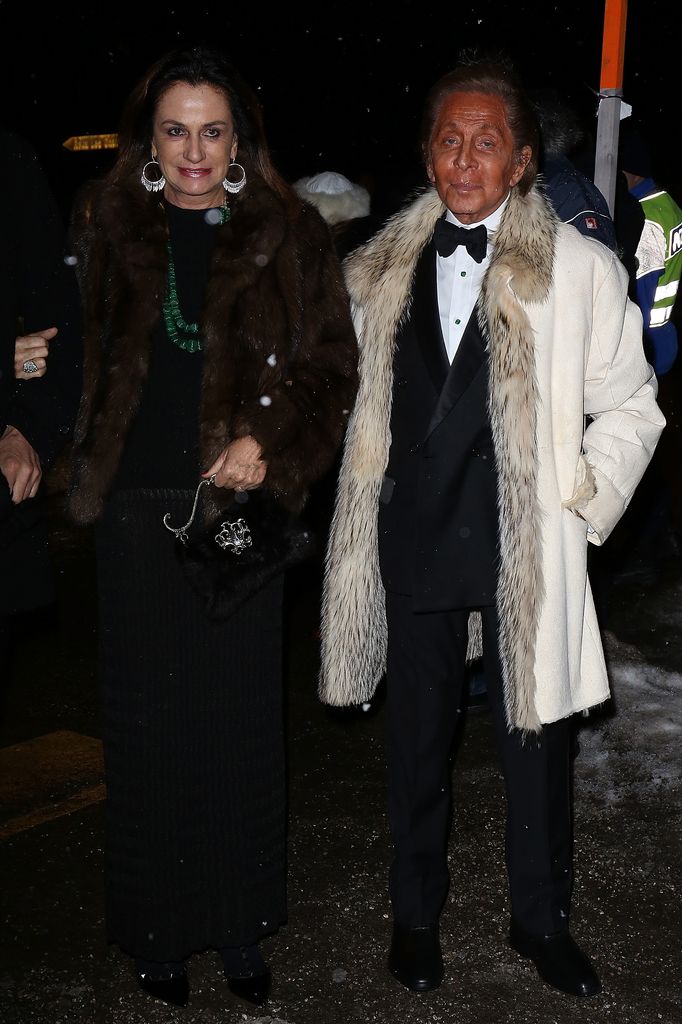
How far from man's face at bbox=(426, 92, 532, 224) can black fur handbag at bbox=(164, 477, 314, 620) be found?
919 mm

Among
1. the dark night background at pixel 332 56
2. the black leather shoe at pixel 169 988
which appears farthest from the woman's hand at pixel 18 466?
the dark night background at pixel 332 56

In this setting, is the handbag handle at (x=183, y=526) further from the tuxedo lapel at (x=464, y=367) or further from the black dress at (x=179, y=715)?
the tuxedo lapel at (x=464, y=367)

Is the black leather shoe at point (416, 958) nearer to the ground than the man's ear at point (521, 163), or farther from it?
nearer to the ground

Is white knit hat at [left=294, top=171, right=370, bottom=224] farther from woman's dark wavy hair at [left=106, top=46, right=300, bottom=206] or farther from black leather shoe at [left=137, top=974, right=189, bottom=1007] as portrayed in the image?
black leather shoe at [left=137, top=974, right=189, bottom=1007]

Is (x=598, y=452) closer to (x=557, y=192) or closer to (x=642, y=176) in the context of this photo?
(x=557, y=192)

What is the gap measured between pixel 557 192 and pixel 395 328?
1.21m

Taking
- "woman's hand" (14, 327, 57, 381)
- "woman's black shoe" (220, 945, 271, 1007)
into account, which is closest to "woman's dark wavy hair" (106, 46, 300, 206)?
"woman's hand" (14, 327, 57, 381)

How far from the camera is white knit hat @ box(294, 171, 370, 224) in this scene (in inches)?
269

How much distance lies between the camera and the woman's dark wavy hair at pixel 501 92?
115 inches

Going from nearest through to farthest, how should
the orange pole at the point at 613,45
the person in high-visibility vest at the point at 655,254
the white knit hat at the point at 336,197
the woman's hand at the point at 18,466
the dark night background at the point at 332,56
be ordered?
1. the woman's hand at the point at 18,466
2. the orange pole at the point at 613,45
3. the person in high-visibility vest at the point at 655,254
4. the white knit hat at the point at 336,197
5. the dark night background at the point at 332,56

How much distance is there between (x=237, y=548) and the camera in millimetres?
2971

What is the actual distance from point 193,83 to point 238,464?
0.97 m

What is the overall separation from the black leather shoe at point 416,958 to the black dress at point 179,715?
344mm

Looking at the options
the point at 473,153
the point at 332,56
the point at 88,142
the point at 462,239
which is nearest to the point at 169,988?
the point at 462,239
